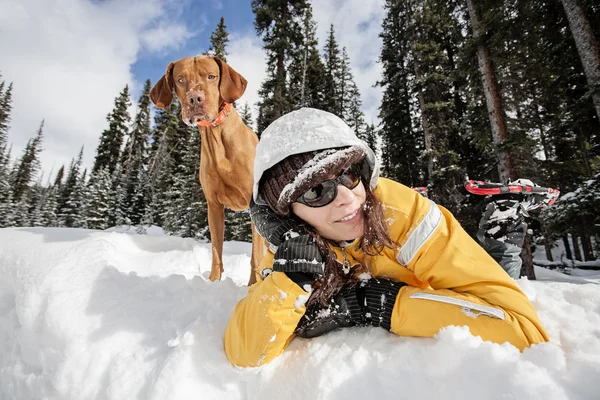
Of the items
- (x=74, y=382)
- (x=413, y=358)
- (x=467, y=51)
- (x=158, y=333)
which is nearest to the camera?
(x=413, y=358)

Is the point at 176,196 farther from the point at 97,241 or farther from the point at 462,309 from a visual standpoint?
the point at 462,309

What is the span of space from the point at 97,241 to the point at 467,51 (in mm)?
10447

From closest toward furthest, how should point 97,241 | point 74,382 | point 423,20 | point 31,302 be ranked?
point 74,382 < point 31,302 < point 97,241 < point 423,20

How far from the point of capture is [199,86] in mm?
3143

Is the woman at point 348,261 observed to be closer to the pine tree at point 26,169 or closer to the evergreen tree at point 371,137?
the evergreen tree at point 371,137

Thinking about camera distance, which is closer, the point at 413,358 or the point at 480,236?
the point at 413,358

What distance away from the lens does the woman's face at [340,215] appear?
54.9 inches

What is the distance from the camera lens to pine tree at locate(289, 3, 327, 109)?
1724cm

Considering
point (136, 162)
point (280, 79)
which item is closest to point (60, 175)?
point (136, 162)

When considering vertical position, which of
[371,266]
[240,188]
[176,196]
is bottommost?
[371,266]

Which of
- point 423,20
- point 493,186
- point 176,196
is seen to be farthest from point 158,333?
point 176,196

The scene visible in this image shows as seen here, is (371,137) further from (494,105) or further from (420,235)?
(420,235)

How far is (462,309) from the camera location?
1.21m

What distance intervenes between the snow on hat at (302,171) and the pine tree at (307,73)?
1610cm
